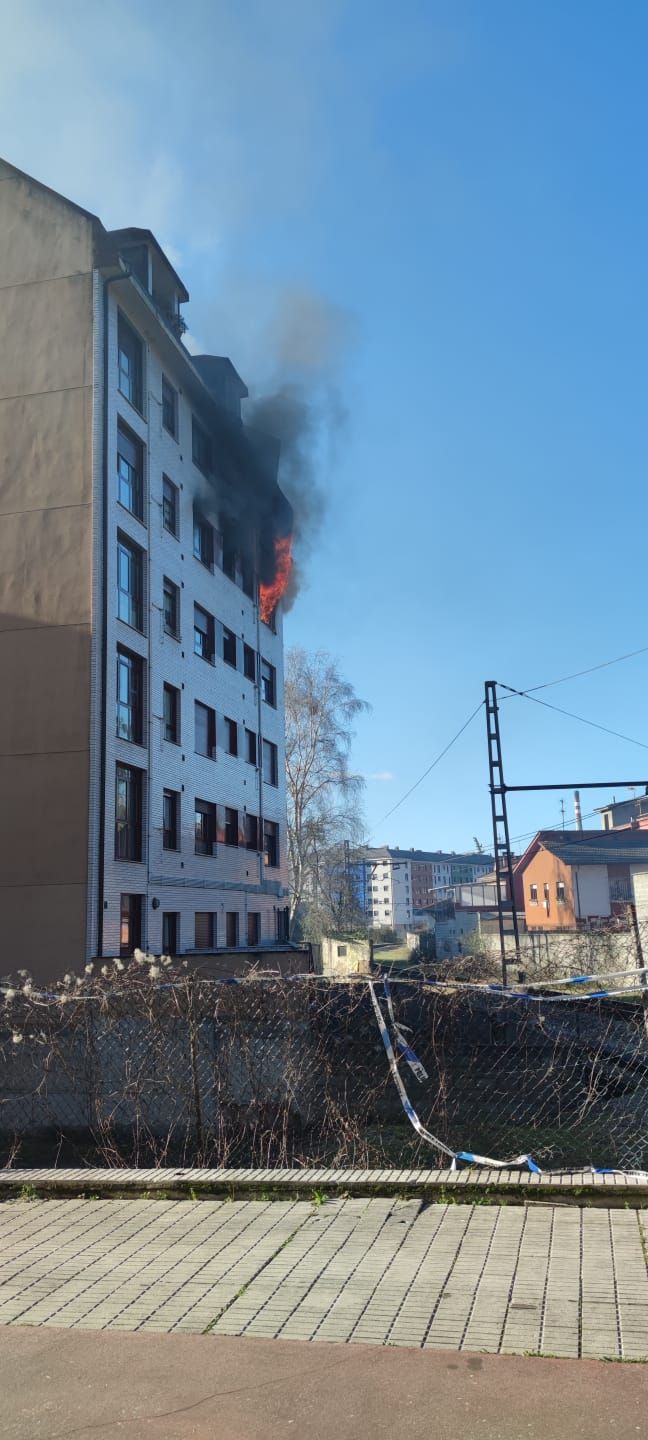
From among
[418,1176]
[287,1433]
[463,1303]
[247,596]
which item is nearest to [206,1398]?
[287,1433]

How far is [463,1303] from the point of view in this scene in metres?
4.69

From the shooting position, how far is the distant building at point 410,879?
162m

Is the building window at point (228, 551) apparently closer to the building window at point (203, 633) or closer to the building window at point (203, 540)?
the building window at point (203, 540)

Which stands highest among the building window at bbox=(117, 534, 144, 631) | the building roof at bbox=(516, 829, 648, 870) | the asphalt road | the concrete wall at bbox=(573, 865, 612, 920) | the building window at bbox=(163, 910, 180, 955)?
the building window at bbox=(117, 534, 144, 631)

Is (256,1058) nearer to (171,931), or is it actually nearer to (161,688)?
(171,931)

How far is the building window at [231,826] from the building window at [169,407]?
955cm

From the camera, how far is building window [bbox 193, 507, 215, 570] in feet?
86.3

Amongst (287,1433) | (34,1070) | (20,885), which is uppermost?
(20,885)

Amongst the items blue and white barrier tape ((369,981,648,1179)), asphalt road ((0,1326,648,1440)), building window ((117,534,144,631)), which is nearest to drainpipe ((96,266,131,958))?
building window ((117,534,144,631))

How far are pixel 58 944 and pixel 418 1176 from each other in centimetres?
1311

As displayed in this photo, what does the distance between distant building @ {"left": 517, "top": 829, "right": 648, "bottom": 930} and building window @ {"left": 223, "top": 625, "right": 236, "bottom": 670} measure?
3419 centimetres

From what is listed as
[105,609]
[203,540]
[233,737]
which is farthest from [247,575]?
[105,609]

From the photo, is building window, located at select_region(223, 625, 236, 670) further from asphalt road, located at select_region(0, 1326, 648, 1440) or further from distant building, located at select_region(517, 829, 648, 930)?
distant building, located at select_region(517, 829, 648, 930)

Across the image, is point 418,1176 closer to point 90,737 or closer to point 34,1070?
point 34,1070
